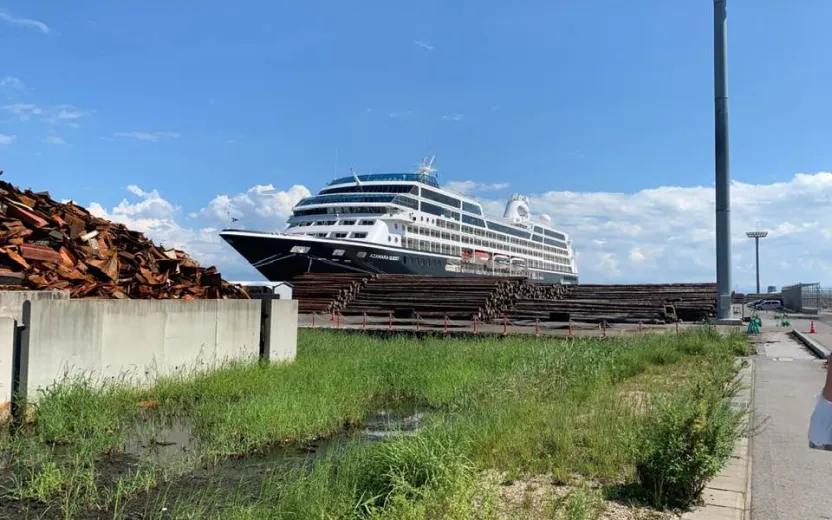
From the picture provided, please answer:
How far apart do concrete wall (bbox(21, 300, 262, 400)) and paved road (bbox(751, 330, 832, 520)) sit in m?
7.61

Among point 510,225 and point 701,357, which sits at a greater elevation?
point 510,225

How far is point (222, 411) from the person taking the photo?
741 centimetres

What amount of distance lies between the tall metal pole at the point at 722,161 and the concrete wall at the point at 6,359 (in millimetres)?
21222

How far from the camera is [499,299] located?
3091 cm

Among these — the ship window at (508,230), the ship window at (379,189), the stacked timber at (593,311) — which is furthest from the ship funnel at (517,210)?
the stacked timber at (593,311)

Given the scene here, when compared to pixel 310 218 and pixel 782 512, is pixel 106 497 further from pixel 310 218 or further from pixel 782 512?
pixel 310 218

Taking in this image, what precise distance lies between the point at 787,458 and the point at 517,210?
70875mm

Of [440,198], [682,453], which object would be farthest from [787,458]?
[440,198]

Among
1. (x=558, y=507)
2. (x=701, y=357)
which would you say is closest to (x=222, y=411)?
(x=558, y=507)

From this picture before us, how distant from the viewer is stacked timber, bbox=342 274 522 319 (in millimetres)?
29531

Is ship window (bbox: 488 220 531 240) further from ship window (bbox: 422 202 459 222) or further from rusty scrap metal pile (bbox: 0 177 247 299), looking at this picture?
rusty scrap metal pile (bbox: 0 177 247 299)

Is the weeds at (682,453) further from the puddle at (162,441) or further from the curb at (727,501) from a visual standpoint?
the puddle at (162,441)

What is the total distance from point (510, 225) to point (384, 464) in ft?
212

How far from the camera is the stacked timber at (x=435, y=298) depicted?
29.5 meters
